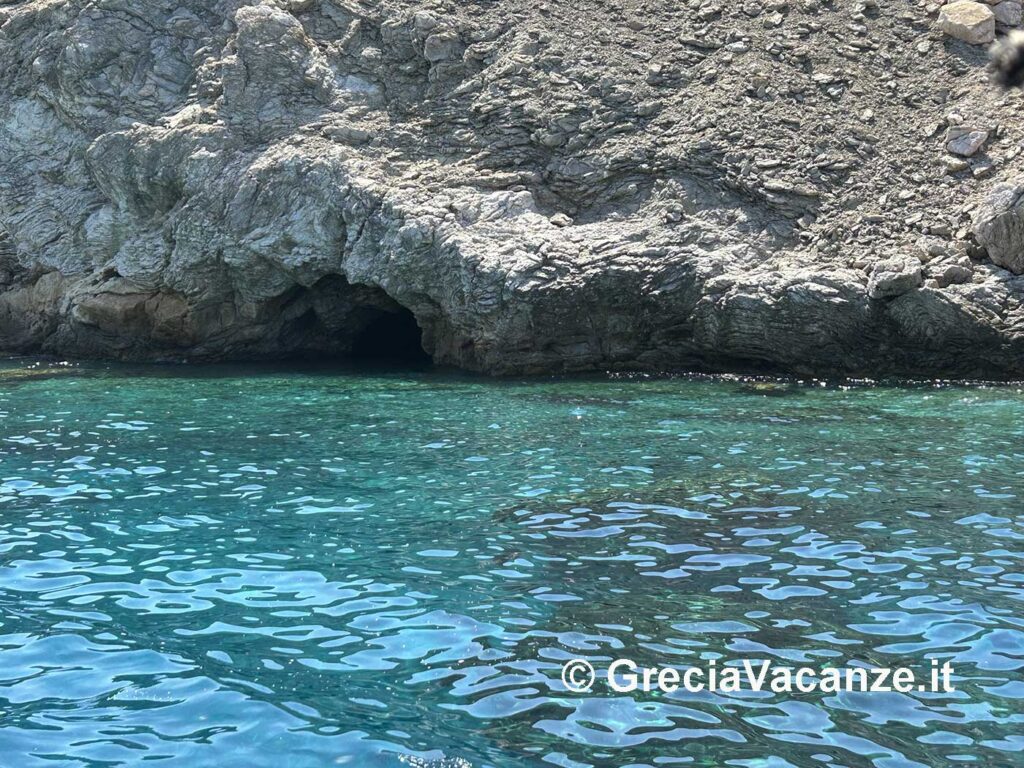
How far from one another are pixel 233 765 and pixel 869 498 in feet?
22.9

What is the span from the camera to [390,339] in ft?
83.3

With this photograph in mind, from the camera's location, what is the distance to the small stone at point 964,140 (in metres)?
19.6

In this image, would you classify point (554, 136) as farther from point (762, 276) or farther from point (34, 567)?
point (34, 567)

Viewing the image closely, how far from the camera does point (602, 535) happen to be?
947 centimetres

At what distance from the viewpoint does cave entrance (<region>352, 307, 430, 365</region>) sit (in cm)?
2428

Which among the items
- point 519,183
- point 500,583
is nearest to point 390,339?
point 519,183

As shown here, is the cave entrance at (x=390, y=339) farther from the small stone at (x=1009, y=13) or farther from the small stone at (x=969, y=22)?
the small stone at (x=1009, y=13)

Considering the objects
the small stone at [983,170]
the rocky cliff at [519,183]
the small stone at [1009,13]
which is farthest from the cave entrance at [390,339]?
the small stone at [1009,13]

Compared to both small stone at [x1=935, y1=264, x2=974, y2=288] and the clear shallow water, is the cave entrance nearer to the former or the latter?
the clear shallow water

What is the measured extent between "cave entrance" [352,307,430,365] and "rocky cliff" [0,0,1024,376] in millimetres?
126

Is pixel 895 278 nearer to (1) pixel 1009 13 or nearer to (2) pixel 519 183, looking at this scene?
(2) pixel 519 183
